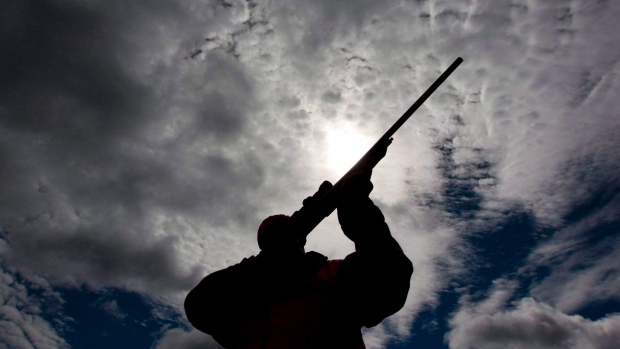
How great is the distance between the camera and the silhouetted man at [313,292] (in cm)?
271

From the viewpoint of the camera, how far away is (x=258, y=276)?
3309mm

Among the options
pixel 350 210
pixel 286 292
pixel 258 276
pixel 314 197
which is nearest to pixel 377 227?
pixel 350 210

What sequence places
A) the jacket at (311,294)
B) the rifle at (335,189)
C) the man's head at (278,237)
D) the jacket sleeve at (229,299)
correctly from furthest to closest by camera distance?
1. the rifle at (335,189)
2. the man's head at (278,237)
3. the jacket sleeve at (229,299)
4. the jacket at (311,294)

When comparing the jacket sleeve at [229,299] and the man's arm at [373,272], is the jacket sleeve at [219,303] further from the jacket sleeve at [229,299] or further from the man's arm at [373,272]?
the man's arm at [373,272]

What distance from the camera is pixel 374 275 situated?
278cm

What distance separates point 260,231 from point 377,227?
1923 millimetres

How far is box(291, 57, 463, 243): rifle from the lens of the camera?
4402mm

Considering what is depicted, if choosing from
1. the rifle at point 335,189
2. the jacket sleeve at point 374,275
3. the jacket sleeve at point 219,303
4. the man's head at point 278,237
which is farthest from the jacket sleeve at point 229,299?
the rifle at point 335,189

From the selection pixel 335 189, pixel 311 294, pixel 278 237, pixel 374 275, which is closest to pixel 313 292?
pixel 311 294

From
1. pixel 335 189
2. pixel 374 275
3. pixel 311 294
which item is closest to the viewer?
pixel 374 275

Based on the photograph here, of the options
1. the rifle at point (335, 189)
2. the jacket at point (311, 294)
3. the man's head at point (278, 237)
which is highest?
the rifle at point (335, 189)

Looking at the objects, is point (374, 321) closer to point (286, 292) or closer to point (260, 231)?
point (286, 292)

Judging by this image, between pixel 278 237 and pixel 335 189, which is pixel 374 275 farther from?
pixel 335 189

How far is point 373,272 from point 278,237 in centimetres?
166
